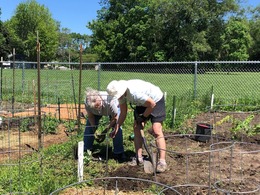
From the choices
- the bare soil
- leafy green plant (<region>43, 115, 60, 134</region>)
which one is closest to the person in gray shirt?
the bare soil

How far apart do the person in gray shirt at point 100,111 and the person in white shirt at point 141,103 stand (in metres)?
0.23

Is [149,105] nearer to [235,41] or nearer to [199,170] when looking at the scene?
[199,170]

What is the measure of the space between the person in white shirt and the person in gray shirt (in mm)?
232

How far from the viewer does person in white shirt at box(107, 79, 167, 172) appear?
3850 millimetres

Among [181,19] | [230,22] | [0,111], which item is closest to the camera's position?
[0,111]

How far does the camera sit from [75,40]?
97375 millimetres

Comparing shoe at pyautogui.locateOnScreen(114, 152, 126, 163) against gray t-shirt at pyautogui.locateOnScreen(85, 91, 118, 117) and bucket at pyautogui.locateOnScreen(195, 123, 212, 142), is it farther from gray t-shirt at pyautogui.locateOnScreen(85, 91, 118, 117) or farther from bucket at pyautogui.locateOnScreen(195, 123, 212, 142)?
bucket at pyautogui.locateOnScreen(195, 123, 212, 142)

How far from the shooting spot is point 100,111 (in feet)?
14.8

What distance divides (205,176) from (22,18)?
205ft

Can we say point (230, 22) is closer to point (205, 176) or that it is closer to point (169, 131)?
point (169, 131)

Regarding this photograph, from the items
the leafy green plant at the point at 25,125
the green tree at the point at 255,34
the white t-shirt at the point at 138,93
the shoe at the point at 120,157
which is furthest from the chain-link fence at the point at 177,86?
the green tree at the point at 255,34

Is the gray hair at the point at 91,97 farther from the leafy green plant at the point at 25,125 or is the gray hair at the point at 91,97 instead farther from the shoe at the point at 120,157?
the leafy green plant at the point at 25,125

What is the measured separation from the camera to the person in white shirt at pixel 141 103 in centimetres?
385

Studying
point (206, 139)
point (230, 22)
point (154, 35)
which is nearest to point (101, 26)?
point (154, 35)
